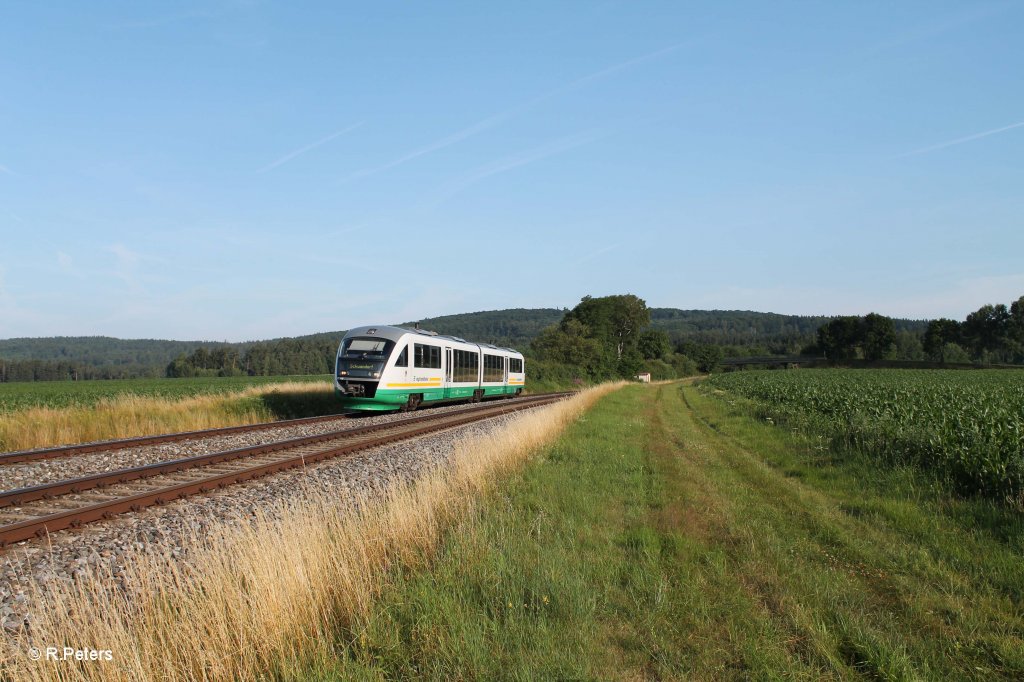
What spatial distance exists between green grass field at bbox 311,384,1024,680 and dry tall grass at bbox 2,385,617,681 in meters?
0.28

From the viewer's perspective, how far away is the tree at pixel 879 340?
12694cm

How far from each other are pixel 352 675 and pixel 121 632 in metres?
1.38

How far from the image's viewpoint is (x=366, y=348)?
2069 centimetres

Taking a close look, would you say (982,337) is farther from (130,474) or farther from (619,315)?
(130,474)

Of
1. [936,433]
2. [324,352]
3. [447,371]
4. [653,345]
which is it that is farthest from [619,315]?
[936,433]

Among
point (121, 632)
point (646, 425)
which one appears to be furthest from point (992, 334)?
point (121, 632)

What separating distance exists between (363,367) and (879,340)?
5365 inches

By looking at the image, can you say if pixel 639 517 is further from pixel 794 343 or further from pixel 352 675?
pixel 794 343

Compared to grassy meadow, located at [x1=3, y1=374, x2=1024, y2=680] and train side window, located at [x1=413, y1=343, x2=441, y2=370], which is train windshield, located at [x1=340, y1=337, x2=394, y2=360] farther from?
grassy meadow, located at [x1=3, y1=374, x2=1024, y2=680]

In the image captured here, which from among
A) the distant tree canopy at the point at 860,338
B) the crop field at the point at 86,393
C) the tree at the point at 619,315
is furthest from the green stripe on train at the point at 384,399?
the distant tree canopy at the point at 860,338

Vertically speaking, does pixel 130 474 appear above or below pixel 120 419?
below

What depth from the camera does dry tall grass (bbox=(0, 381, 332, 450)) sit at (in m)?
14.8

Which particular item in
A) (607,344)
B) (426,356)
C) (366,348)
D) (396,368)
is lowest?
(396,368)

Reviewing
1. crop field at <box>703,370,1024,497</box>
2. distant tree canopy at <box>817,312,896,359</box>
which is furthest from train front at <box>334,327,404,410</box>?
distant tree canopy at <box>817,312,896,359</box>
